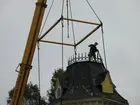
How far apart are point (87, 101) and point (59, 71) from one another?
60.3 ft

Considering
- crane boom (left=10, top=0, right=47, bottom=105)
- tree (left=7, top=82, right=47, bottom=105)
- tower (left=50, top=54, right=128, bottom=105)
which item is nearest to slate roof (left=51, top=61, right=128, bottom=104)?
tower (left=50, top=54, right=128, bottom=105)

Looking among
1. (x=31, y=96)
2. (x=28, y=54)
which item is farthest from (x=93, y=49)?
(x=28, y=54)

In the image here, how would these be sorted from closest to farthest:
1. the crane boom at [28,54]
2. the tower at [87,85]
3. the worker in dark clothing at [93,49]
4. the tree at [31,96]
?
the crane boom at [28,54], the tower at [87,85], the worker in dark clothing at [93,49], the tree at [31,96]

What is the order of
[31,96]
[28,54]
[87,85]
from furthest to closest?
[31,96], [87,85], [28,54]

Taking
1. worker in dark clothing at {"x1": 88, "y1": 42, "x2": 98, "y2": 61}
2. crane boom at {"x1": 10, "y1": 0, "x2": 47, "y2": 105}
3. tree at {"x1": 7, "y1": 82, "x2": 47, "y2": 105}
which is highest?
worker in dark clothing at {"x1": 88, "y1": 42, "x2": 98, "y2": 61}

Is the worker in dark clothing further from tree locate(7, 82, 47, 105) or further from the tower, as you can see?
tree locate(7, 82, 47, 105)

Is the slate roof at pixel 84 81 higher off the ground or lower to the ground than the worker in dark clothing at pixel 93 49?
lower

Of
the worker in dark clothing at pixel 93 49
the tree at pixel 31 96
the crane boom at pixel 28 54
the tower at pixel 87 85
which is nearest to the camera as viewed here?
the crane boom at pixel 28 54

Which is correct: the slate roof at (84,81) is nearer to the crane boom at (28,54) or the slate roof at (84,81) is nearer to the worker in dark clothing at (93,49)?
the worker in dark clothing at (93,49)

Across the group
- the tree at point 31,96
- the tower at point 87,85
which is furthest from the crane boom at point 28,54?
the tree at point 31,96

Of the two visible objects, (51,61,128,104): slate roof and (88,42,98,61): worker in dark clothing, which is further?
(88,42,98,61): worker in dark clothing

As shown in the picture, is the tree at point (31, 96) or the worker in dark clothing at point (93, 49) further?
the tree at point (31, 96)

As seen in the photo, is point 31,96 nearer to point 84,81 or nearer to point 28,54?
point 84,81

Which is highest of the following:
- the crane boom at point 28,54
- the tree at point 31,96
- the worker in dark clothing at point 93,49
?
the worker in dark clothing at point 93,49
